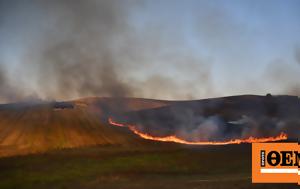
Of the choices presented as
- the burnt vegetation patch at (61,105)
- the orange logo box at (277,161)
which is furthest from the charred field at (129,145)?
the orange logo box at (277,161)

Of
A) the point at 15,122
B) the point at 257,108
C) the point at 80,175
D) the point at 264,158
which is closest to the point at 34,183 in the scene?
the point at 80,175

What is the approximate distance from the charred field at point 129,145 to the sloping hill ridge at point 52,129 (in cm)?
8

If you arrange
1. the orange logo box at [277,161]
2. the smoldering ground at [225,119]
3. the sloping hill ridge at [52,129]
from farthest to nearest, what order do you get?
the smoldering ground at [225,119], the sloping hill ridge at [52,129], the orange logo box at [277,161]

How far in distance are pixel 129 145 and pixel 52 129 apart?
777cm

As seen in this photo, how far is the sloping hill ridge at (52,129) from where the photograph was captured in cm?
3662

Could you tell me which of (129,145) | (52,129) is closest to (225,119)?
(129,145)

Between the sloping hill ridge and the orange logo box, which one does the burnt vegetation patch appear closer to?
the sloping hill ridge

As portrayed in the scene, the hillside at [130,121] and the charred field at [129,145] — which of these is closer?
the charred field at [129,145]

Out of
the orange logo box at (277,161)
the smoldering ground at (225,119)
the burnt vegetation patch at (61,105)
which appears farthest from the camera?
the burnt vegetation patch at (61,105)

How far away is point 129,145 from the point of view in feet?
129

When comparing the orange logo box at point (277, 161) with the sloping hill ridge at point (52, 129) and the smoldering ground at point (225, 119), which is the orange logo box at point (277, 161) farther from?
the smoldering ground at point (225, 119)

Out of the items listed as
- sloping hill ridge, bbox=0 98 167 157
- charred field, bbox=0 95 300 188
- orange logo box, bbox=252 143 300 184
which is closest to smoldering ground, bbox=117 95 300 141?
charred field, bbox=0 95 300 188

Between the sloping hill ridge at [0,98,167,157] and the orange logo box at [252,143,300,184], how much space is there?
21270mm

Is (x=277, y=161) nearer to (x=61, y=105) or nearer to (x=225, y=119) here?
(x=225, y=119)
